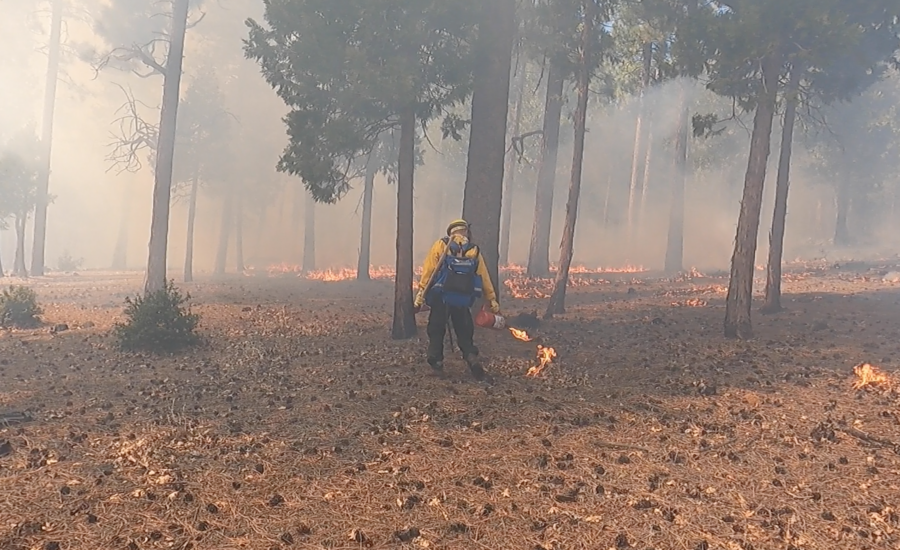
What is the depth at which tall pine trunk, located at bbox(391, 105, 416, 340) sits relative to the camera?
10406mm

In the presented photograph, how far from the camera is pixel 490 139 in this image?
11.5m

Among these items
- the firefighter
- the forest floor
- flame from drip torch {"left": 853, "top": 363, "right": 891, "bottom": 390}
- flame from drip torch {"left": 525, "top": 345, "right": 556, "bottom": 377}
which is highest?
the firefighter

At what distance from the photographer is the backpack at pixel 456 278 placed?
7.87 m

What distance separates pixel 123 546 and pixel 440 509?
6.84ft

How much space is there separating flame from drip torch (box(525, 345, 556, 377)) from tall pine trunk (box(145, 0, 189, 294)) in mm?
12552

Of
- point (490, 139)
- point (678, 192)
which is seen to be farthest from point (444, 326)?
point (678, 192)

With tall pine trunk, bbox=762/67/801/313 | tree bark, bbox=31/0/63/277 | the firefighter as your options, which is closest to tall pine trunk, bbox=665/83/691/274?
tall pine trunk, bbox=762/67/801/313

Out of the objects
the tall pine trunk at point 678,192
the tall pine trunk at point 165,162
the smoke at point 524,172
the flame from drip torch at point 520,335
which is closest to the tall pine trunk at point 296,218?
the smoke at point 524,172

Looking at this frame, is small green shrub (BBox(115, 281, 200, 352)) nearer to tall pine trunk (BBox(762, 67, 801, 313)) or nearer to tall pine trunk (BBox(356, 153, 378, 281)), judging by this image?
tall pine trunk (BBox(762, 67, 801, 313))

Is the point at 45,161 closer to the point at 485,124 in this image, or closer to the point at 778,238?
the point at 485,124

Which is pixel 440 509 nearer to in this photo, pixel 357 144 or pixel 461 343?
pixel 461 343

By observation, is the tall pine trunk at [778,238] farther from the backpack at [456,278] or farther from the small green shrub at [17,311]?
the small green shrub at [17,311]

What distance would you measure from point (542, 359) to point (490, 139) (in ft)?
14.9

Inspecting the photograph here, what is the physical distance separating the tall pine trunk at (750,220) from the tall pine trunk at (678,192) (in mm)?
12729
